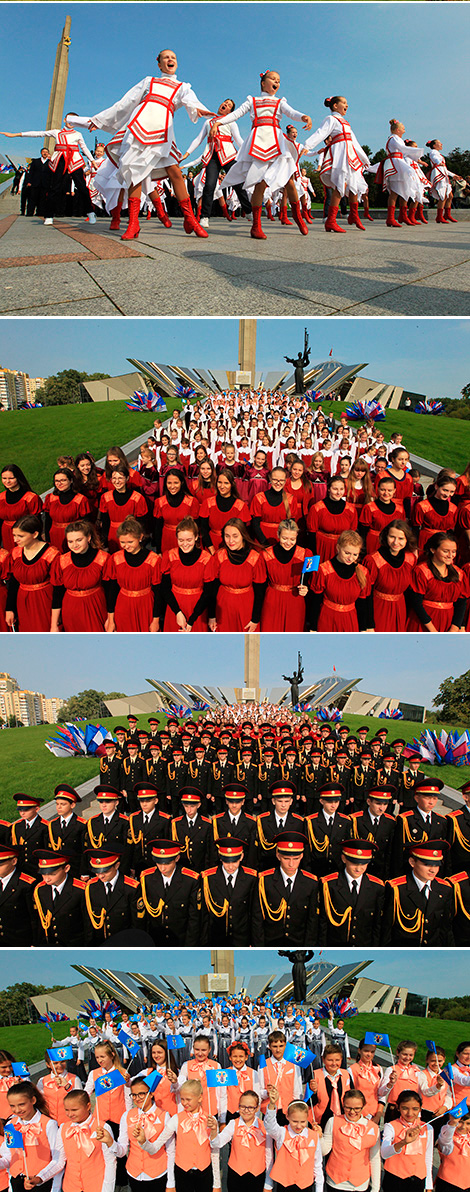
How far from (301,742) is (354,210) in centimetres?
717

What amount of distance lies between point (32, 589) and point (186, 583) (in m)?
1.39

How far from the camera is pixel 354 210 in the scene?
27.4ft

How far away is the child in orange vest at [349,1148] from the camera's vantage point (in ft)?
14.4

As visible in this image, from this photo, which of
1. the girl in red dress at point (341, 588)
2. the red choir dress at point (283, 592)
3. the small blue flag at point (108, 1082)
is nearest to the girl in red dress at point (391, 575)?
the girl in red dress at point (341, 588)

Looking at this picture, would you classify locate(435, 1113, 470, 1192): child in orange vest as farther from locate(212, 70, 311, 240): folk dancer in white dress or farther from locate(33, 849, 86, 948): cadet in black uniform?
locate(212, 70, 311, 240): folk dancer in white dress

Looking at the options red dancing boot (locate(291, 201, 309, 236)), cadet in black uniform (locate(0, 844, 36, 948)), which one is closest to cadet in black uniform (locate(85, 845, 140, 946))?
cadet in black uniform (locate(0, 844, 36, 948))

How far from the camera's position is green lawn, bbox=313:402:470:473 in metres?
7.35

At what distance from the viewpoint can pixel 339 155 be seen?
7.65 metres

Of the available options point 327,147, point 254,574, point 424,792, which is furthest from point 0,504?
point 327,147

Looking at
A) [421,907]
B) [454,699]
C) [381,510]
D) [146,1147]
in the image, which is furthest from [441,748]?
[146,1147]

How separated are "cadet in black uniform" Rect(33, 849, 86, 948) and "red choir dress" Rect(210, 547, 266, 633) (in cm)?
248

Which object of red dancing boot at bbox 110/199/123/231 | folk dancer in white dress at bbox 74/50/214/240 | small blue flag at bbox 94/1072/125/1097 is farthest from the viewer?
red dancing boot at bbox 110/199/123/231

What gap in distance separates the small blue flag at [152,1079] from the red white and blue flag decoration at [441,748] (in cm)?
420

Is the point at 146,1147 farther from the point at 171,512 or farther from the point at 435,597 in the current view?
the point at 171,512
